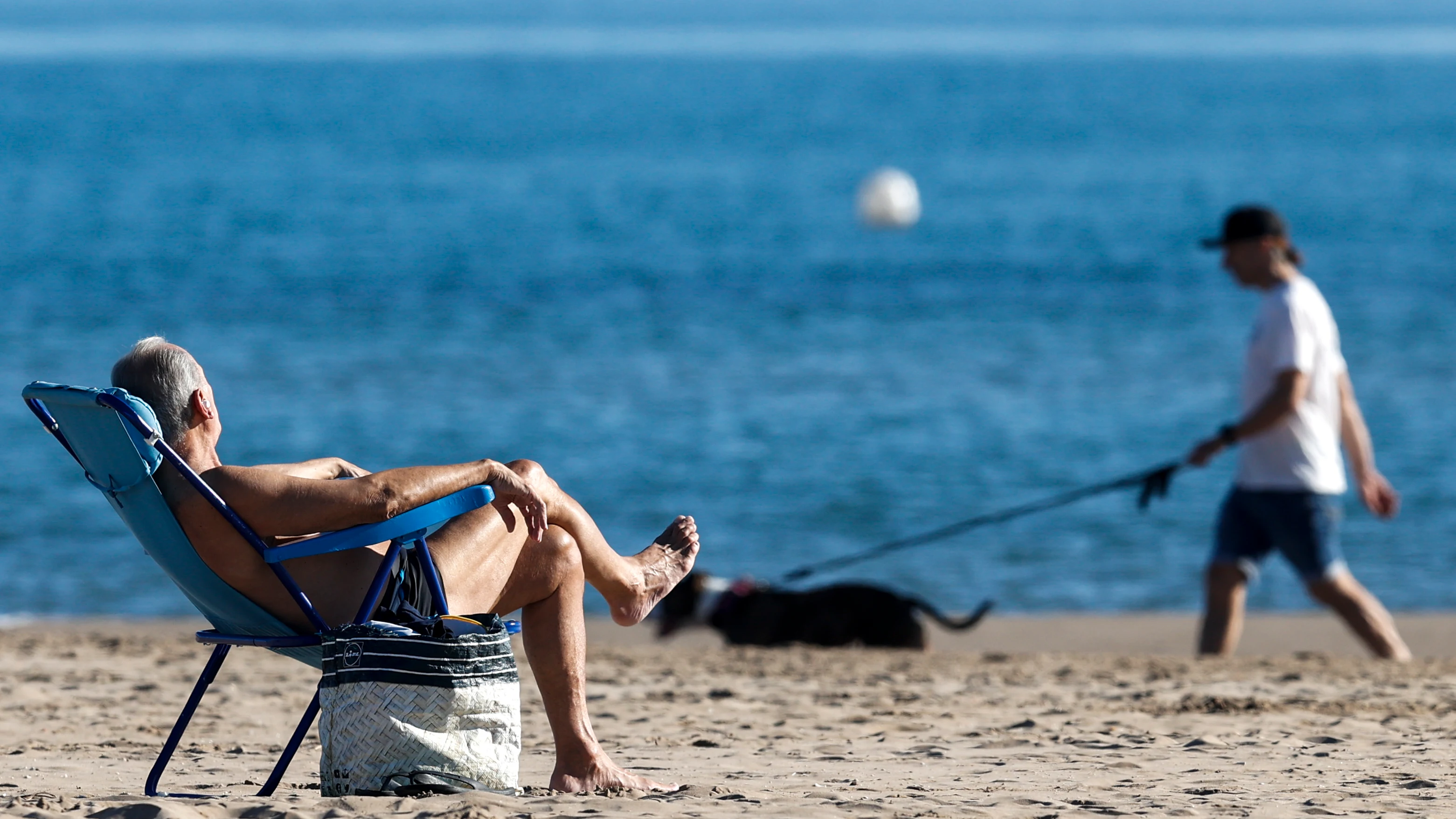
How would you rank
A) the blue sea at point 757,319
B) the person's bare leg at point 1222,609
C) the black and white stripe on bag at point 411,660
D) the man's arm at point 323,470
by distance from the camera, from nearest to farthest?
1. the black and white stripe on bag at point 411,660
2. the man's arm at point 323,470
3. the person's bare leg at point 1222,609
4. the blue sea at point 757,319

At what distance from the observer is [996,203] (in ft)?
112

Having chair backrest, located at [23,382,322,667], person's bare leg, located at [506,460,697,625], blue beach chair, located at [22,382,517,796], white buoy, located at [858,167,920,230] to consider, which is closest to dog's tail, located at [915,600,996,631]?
person's bare leg, located at [506,460,697,625]

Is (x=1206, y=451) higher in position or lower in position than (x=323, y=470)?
higher

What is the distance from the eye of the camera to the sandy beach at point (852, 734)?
3.38 m

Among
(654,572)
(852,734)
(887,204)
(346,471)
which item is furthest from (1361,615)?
(887,204)

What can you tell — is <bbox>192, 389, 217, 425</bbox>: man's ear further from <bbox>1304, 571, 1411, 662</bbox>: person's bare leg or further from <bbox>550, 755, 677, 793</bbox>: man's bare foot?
<bbox>1304, 571, 1411, 662</bbox>: person's bare leg

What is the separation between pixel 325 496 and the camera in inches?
128

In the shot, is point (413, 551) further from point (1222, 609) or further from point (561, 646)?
point (1222, 609)

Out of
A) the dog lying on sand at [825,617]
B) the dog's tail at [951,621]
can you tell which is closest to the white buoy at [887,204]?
the dog lying on sand at [825,617]

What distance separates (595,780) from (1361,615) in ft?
11.2

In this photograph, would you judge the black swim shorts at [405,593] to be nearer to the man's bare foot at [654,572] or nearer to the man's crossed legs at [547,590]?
the man's crossed legs at [547,590]

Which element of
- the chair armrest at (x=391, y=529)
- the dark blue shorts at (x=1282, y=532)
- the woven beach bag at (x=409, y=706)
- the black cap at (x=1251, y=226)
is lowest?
the woven beach bag at (x=409, y=706)

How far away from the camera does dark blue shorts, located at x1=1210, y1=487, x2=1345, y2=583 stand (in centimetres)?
591

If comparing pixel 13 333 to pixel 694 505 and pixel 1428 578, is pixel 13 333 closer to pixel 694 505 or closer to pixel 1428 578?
pixel 694 505
